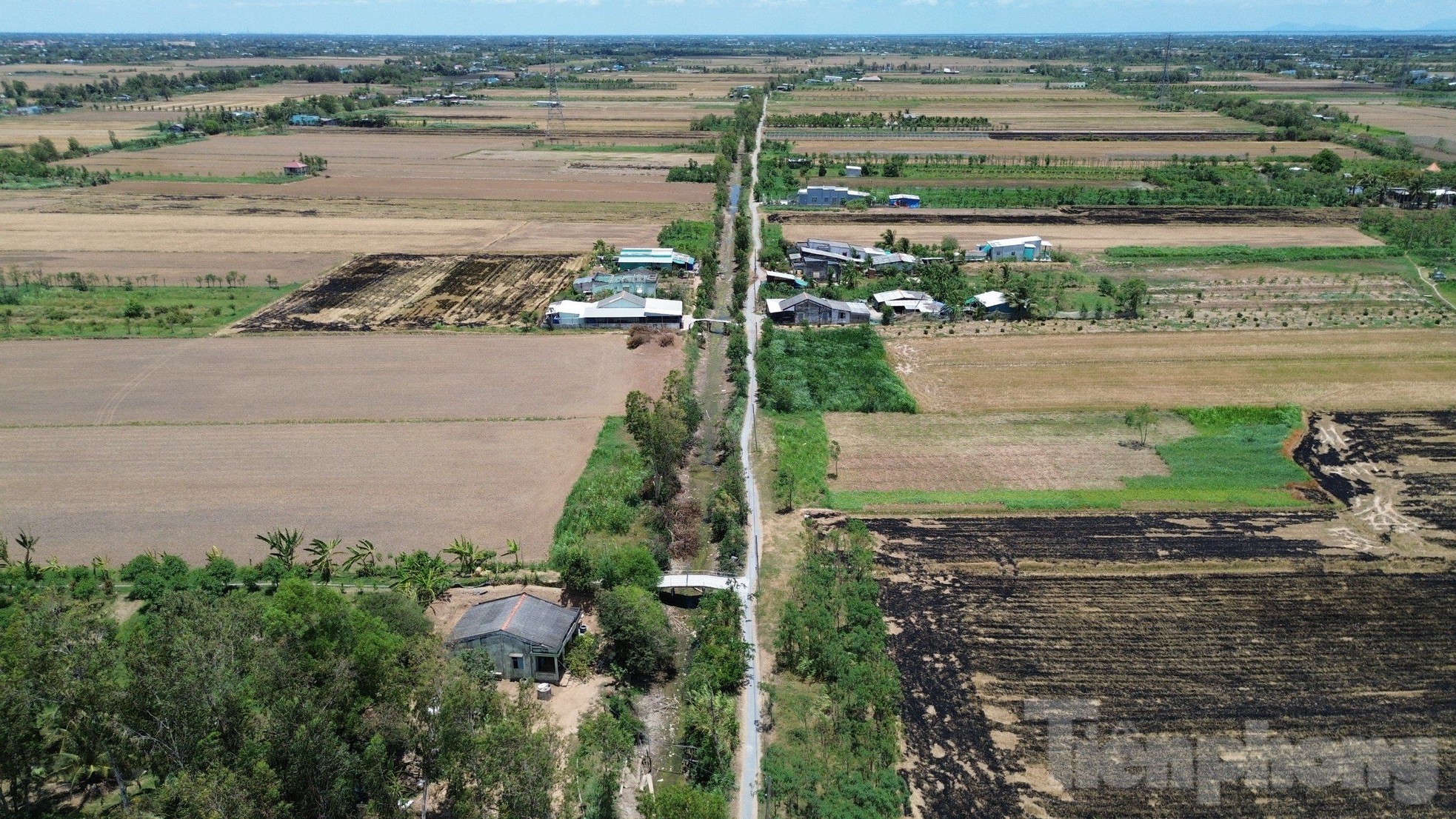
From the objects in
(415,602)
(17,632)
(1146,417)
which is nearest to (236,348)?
(415,602)

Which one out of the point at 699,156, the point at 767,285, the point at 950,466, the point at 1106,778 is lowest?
the point at 1106,778

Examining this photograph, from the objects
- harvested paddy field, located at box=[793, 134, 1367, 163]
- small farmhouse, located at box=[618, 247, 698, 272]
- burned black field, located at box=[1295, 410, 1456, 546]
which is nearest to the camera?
burned black field, located at box=[1295, 410, 1456, 546]

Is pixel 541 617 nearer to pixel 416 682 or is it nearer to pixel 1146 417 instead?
pixel 416 682

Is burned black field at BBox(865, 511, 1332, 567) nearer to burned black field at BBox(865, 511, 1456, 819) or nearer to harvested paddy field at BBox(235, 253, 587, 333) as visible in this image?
burned black field at BBox(865, 511, 1456, 819)

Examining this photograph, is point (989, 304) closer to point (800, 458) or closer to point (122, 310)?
point (800, 458)

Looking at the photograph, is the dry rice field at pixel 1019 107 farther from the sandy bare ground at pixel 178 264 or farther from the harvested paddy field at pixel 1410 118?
the sandy bare ground at pixel 178 264

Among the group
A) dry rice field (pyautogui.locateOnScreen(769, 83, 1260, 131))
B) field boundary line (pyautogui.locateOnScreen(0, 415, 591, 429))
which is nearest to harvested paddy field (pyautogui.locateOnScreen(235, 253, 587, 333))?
field boundary line (pyautogui.locateOnScreen(0, 415, 591, 429))

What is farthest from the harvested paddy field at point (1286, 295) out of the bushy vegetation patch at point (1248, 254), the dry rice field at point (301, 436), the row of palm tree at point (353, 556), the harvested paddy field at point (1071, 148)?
the harvested paddy field at point (1071, 148)
